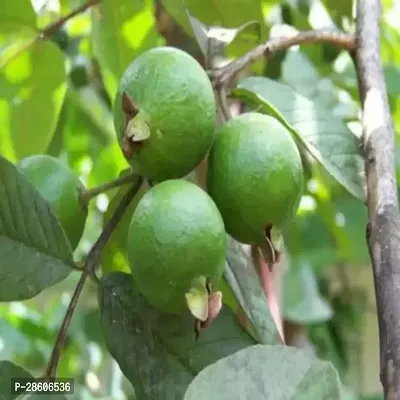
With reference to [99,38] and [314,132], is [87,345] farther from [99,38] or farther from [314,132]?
[314,132]

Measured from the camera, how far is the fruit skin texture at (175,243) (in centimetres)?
48

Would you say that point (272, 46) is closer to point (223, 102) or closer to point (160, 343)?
point (223, 102)

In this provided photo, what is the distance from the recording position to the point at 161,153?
0.51 metres

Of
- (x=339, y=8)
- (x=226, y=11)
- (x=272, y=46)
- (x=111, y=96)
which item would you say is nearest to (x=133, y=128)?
(x=272, y=46)

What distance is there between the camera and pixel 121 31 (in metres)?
0.91

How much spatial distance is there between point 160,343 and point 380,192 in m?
0.19

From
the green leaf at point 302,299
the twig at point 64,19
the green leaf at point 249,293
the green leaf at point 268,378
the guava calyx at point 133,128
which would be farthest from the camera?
the green leaf at point 302,299

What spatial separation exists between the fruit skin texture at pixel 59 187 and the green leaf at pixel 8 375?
0.35 ft

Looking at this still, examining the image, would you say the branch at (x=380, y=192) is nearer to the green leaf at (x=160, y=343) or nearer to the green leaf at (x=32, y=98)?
the green leaf at (x=160, y=343)

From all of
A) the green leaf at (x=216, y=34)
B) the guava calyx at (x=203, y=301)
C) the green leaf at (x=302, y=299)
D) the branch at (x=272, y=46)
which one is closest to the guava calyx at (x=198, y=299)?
the guava calyx at (x=203, y=301)

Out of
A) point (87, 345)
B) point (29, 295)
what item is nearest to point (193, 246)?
point (29, 295)

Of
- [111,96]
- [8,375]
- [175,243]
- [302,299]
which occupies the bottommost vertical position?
[302,299]

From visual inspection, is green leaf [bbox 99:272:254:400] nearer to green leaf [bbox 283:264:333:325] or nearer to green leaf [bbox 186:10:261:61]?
green leaf [bbox 186:10:261:61]

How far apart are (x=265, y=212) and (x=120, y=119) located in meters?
0.12
